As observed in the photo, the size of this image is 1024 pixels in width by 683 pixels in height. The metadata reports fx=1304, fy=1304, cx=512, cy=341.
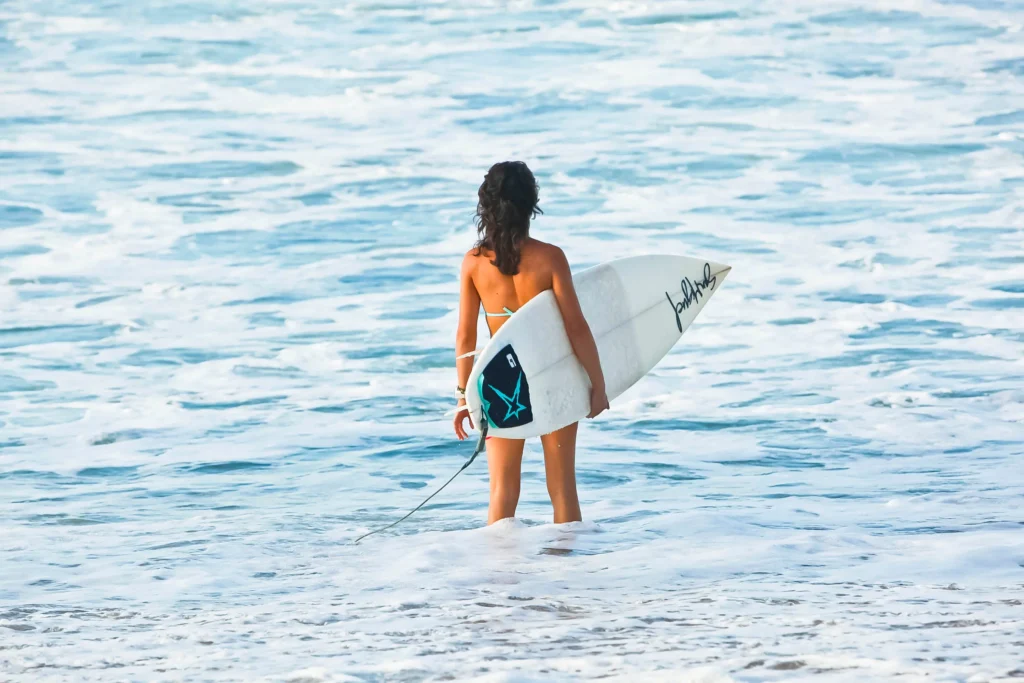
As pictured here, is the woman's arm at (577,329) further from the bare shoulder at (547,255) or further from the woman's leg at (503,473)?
the woman's leg at (503,473)

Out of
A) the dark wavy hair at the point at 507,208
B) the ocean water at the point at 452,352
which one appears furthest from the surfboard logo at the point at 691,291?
the dark wavy hair at the point at 507,208

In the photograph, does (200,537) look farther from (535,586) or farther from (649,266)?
(649,266)

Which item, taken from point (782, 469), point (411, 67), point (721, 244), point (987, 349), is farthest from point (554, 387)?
point (411, 67)

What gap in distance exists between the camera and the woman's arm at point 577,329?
4.19 meters

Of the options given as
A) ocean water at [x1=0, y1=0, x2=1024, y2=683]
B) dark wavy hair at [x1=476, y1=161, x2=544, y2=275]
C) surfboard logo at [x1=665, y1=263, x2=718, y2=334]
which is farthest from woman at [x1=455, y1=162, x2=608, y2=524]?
surfboard logo at [x1=665, y1=263, x2=718, y2=334]

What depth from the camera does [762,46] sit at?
65.0ft

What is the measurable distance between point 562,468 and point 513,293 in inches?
25.1

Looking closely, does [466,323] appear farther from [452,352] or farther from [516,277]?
[452,352]

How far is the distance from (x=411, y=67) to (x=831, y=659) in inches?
663

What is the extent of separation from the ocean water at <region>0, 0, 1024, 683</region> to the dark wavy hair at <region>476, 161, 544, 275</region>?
109cm

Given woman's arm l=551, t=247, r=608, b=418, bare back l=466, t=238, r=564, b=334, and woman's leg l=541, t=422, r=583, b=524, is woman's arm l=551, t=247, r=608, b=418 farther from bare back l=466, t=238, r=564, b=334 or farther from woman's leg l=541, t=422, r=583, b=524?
woman's leg l=541, t=422, r=583, b=524

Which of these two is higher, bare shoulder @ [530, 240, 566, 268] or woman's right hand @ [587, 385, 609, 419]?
bare shoulder @ [530, 240, 566, 268]

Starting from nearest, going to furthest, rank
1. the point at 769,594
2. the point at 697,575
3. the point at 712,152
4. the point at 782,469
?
the point at 769,594 < the point at 697,575 < the point at 782,469 < the point at 712,152

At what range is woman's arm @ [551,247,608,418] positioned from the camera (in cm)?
419
